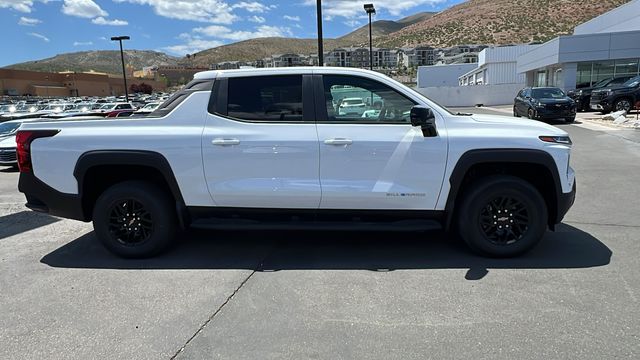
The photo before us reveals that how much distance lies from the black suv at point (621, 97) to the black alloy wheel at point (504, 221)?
19880 millimetres

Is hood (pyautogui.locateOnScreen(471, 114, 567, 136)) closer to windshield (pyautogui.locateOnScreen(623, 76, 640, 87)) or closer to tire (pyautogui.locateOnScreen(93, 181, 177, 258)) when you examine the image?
tire (pyautogui.locateOnScreen(93, 181, 177, 258))

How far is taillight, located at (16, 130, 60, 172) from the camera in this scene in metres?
4.70

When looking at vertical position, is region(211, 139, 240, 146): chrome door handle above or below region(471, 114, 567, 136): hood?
below

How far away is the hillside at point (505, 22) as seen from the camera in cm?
8512

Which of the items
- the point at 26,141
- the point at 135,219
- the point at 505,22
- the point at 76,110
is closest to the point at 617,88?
the point at 135,219

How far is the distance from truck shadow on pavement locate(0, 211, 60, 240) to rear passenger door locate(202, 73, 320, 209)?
10.7 feet

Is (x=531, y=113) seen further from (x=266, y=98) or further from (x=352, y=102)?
(x=266, y=98)

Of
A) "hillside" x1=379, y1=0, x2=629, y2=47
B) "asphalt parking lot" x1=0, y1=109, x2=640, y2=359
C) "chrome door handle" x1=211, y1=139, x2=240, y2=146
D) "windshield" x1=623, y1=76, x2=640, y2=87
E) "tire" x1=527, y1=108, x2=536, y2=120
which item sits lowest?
"asphalt parking lot" x1=0, y1=109, x2=640, y2=359

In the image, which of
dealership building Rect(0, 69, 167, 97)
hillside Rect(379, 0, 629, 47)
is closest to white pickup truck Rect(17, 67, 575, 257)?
hillside Rect(379, 0, 629, 47)

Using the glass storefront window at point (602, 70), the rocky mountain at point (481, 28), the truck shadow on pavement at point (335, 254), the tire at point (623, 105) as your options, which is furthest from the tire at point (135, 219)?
the rocky mountain at point (481, 28)

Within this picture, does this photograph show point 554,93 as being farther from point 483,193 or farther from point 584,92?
point 483,193

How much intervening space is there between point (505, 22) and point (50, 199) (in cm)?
10776

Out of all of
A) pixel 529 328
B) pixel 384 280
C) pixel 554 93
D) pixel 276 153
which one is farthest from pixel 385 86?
pixel 554 93

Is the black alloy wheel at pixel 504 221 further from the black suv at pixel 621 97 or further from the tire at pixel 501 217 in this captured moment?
the black suv at pixel 621 97
